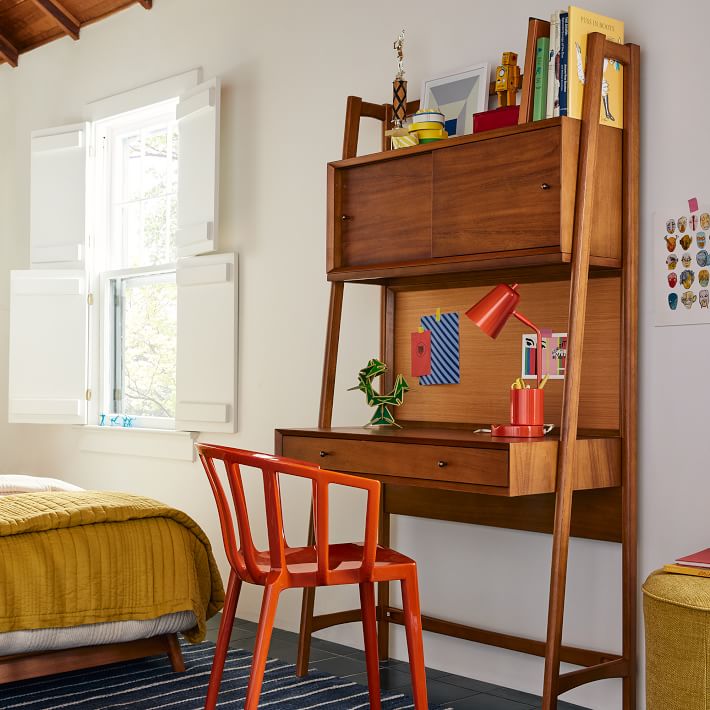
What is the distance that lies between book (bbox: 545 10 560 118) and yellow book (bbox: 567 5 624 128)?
0.12 ft

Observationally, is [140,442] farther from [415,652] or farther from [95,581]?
[415,652]

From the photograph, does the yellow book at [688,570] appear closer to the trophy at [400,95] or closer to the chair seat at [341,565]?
the chair seat at [341,565]

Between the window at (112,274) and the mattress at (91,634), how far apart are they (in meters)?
1.33

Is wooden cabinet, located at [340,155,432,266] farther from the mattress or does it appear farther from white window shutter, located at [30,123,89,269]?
white window shutter, located at [30,123,89,269]

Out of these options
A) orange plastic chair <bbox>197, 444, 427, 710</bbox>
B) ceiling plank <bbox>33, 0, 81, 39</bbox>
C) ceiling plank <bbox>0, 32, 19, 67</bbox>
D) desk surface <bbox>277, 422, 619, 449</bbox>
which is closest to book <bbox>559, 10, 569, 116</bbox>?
desk surface <bbox>277, 422, 619, 449</bbox>

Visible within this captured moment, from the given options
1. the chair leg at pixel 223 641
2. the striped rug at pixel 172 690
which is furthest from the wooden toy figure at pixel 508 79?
the striped rug at pixel 172 690

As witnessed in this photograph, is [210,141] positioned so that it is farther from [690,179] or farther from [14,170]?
[690,179]

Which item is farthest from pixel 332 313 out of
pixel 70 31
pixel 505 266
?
pixel 70 31

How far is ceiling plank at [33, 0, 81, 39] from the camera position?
4.96m

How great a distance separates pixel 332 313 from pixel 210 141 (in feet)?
4.09

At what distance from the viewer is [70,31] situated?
200 inches

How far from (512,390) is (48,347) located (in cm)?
304

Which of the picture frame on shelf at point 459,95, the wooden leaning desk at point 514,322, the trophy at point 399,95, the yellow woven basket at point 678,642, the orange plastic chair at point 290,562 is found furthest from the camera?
the trophy at point 399,95

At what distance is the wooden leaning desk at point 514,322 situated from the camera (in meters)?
2.57
